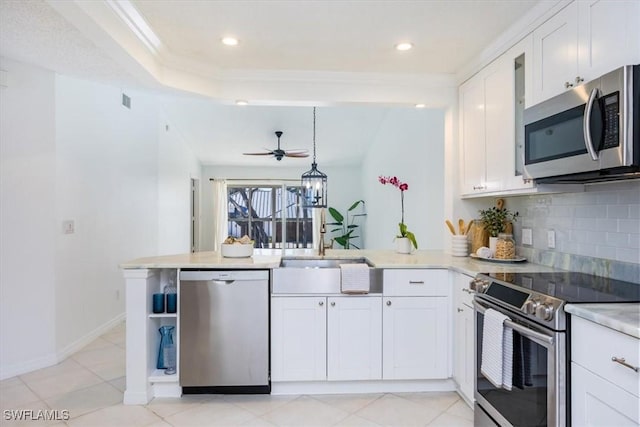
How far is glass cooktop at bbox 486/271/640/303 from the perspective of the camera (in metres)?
1.57

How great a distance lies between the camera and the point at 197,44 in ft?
8.80

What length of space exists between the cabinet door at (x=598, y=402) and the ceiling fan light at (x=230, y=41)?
2.58m

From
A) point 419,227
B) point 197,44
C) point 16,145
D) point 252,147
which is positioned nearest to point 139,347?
point 16,145

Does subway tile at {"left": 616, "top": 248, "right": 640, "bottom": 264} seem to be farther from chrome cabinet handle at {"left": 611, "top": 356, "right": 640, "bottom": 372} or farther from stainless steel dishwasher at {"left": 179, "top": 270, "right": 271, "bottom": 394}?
stainless steel dishwasher at {"left": 179, "top": 270, "right": 271, "bottom": 394}

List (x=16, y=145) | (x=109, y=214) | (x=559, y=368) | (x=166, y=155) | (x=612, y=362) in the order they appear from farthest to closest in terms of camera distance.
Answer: (x=166, y=155), (x=109, y=214), (x=16, y=145), (x=559, y=368), (x=612, y=362)

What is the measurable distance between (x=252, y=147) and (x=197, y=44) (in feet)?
16.1

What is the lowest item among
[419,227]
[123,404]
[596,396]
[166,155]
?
[123,404]

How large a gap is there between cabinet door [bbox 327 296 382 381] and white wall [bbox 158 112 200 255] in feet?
13.1

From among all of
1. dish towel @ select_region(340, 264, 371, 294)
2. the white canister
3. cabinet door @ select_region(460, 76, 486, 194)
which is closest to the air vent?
dish towel @ select_region(340, 264, 371, 294)

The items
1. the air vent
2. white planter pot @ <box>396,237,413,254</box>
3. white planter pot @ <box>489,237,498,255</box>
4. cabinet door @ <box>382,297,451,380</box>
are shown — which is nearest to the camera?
cabinet door @ <box>382,297,451,380</box>

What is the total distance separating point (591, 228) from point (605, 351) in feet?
3.49

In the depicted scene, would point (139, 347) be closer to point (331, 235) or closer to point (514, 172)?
point (514, 172)

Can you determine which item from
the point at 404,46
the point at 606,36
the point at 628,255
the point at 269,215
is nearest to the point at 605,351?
the point at 628,255

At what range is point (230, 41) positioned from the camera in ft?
8.57
